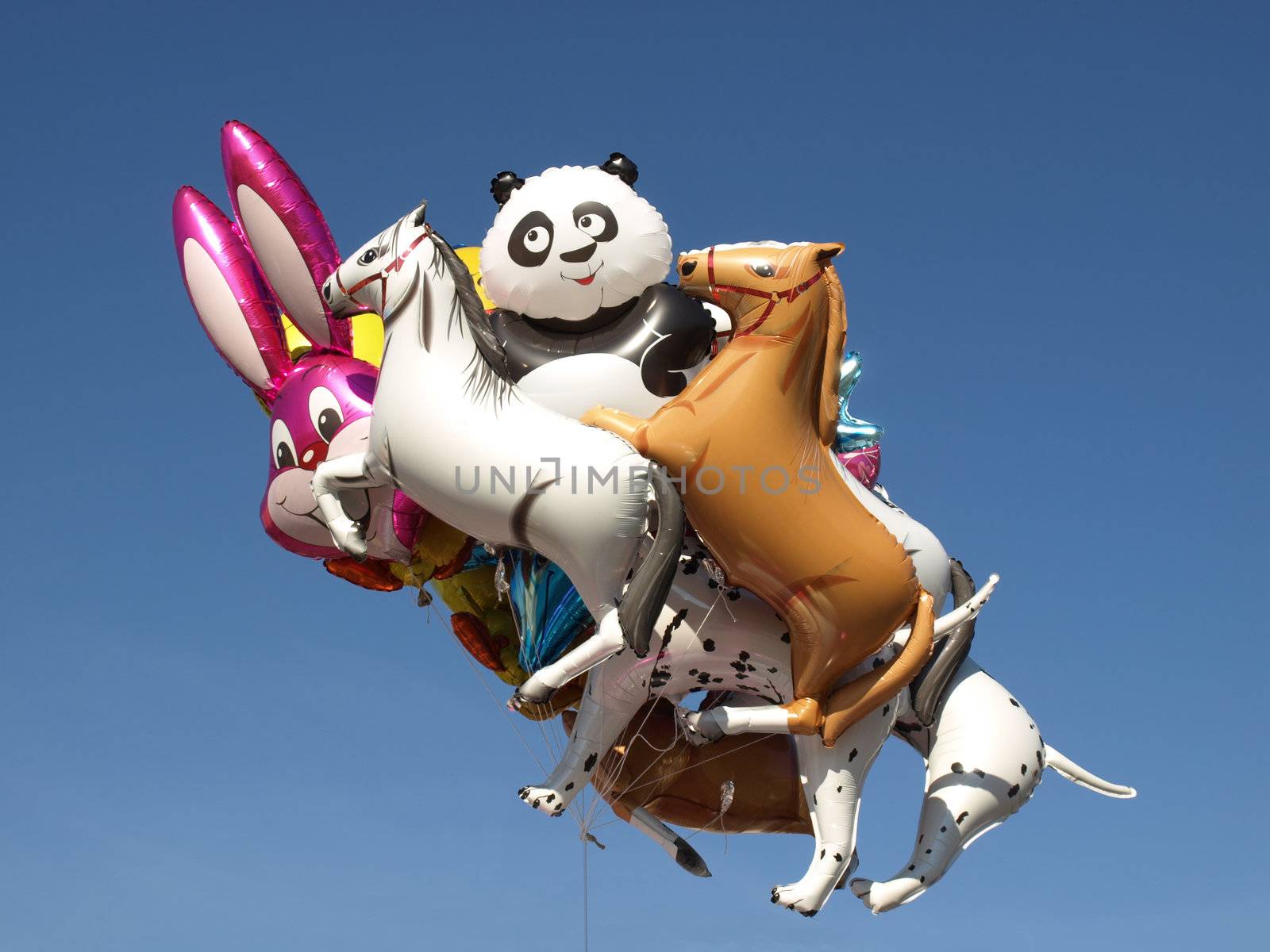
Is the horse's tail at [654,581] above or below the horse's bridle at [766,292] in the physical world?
below

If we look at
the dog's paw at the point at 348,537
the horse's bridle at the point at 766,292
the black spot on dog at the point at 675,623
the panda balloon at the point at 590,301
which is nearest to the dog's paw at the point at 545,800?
the black spot on dog at the point at 675,623

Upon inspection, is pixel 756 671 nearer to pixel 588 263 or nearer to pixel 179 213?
pixel 588 263

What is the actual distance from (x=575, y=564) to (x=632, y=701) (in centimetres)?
103

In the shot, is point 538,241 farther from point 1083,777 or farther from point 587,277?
point 1083,777

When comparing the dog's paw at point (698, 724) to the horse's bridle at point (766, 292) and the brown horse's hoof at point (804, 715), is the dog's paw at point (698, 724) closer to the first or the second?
the brown horse's hoof at point (804, 715)

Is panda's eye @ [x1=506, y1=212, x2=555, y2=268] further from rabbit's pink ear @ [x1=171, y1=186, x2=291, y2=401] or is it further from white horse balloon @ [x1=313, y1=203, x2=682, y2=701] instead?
rabbit's pink ear @ [x1=171, y1=186, x2=291, y2=401]

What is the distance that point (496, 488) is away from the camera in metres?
9.59

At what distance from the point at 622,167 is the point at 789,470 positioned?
1.89 metres

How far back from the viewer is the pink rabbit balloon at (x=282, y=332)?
10.7 meters

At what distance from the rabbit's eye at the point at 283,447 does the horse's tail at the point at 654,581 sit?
2.36 m

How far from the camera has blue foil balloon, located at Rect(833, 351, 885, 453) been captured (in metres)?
10.8

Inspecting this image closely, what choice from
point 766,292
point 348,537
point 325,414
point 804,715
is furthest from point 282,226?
point 804,715

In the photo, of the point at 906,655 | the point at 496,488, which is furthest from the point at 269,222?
the point at 906,655

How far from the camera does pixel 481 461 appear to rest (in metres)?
9.62
